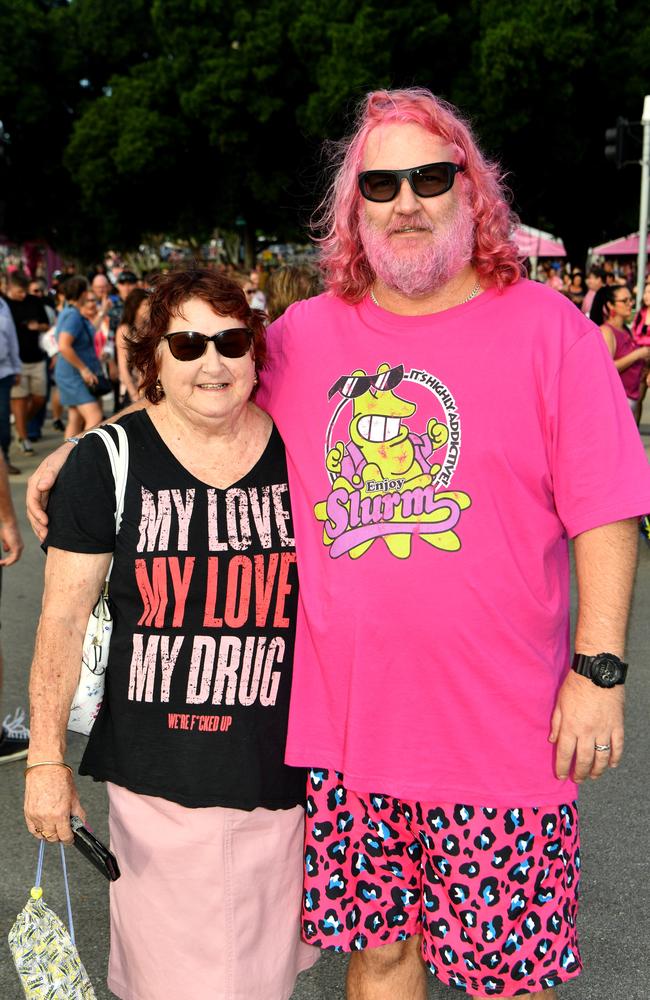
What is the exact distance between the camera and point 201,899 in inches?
84.3

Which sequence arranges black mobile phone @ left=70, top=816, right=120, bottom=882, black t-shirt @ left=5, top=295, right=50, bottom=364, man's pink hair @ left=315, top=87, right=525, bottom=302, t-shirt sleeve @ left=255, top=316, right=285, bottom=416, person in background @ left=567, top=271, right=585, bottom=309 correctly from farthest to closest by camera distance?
1. person in background @ left=567, top=271, right=585, bottom=309
2. black t-shirt @ left=5, top=295, right=50, bottom=364
3. t-shirt sleeve @ left=255, top=316, right=285, bottom=416
4. man's pink hair @ left=315, top=87, right=525, bottom=302
5. black mobile phone @ left=70, top=816, right=120, bottom=882

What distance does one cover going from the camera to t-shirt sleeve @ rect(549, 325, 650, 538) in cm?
199

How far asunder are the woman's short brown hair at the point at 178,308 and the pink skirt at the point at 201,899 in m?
0.87

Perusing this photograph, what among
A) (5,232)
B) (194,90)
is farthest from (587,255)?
(5,232)

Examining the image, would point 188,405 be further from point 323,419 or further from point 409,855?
point 409,855

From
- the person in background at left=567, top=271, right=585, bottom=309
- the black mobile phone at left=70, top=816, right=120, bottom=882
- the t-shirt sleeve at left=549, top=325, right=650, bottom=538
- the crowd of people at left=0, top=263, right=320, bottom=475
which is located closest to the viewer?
the t-shirt sleeve at left=549, top=325, right=650, bottom=538

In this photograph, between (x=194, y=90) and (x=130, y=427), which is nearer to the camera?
(x=130, y=427)

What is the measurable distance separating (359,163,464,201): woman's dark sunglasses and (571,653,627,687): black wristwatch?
3.19 ft

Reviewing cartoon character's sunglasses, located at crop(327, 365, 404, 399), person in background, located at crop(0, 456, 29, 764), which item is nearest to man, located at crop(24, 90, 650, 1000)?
cartoon character's sunglasses, located at crop(327, 365, 404, 399)

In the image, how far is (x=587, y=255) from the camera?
3625 cm

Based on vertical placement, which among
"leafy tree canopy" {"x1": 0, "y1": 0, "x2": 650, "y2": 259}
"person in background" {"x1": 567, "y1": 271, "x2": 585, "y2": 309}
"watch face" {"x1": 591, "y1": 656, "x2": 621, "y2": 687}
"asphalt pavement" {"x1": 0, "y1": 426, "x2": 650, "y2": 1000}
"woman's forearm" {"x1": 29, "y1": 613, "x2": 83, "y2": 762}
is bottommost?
"asphalt pavement" {"x1": 0, "y1": 426, "x2": 650, "y2": 1000}

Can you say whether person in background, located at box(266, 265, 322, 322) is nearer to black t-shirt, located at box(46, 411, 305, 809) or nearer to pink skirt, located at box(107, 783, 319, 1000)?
black t-shirt, located at box(46, 411, 305, 809)

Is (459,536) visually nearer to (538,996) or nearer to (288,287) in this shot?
(538,996)

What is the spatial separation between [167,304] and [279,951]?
52.6 inches
